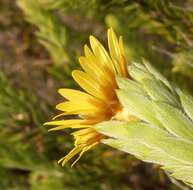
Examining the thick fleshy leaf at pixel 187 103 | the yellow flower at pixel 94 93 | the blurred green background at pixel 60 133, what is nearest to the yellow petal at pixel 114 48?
the yellow flower at pixel 94 93

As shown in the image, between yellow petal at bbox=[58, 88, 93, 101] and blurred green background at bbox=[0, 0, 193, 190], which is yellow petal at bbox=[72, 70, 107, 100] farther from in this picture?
blurred green background at bbox=[0, 0, 193, 190]

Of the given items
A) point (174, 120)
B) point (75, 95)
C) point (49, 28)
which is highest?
point (49, 28)

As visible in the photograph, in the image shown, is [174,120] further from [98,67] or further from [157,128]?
Answer: [98,67]

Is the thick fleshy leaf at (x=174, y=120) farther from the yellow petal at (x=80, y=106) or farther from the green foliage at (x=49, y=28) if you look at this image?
the green foliage at (x=49, y=28)

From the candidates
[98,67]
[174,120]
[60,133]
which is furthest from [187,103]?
[60,133]

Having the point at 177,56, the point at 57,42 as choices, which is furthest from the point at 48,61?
the point at 177,56

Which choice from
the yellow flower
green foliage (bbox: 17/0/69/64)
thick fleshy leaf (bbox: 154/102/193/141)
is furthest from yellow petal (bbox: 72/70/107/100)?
green foliage (bbox: 17/0/69/64)

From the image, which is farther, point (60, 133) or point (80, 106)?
point (60, 133)
